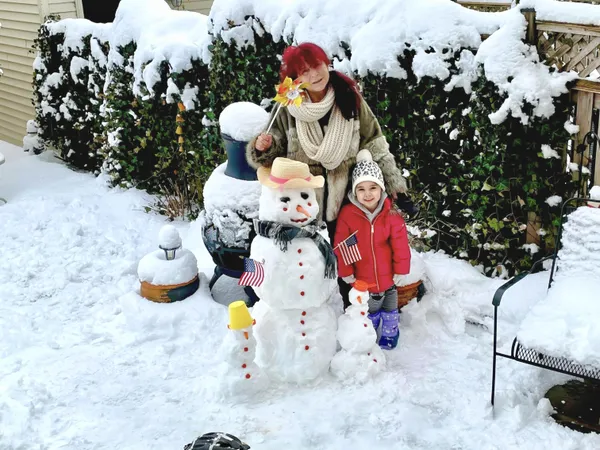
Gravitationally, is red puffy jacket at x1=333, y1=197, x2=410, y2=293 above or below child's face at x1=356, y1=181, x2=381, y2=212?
below

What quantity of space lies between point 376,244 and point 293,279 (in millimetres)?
631

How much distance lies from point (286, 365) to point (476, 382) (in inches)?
45.7

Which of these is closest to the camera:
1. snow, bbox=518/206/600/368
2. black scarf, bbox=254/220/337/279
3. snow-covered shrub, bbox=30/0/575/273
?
snow, bbox=518/206/600/368

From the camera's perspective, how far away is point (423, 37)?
186 inches

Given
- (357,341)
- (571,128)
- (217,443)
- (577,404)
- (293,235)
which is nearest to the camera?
(217,443)

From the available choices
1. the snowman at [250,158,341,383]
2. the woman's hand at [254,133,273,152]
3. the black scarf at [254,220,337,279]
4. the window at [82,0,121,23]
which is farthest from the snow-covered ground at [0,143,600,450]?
the window at [82,0,121,23]

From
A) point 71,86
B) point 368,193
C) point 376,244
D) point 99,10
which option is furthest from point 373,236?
point 99,10

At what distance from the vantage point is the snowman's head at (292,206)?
359 cm

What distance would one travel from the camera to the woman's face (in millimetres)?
3600

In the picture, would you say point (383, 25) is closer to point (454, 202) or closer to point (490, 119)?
point (490, 119)

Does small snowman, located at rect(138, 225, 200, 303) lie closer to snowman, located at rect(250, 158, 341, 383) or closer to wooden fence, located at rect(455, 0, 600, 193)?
snowman, located at rect(250, 158, 341, 383)

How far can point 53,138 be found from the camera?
1008cm

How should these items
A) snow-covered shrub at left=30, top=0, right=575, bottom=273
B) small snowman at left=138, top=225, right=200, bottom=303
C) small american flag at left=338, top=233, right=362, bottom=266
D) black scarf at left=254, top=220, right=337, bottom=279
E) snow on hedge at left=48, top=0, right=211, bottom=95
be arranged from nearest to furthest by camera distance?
black scarf at left=254, top=220, right=337, bottom=279
small american flag at left=338, top=233, right=362, bottom=266
snow-covered shrub at left=30, top=0, right=575, bottom=273
small snowman at left=138, top=225, right=200, bottom=303
snow on hedge at left=48, top=0, right=211, bottom=95

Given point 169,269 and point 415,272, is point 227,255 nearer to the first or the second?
point 169,269
